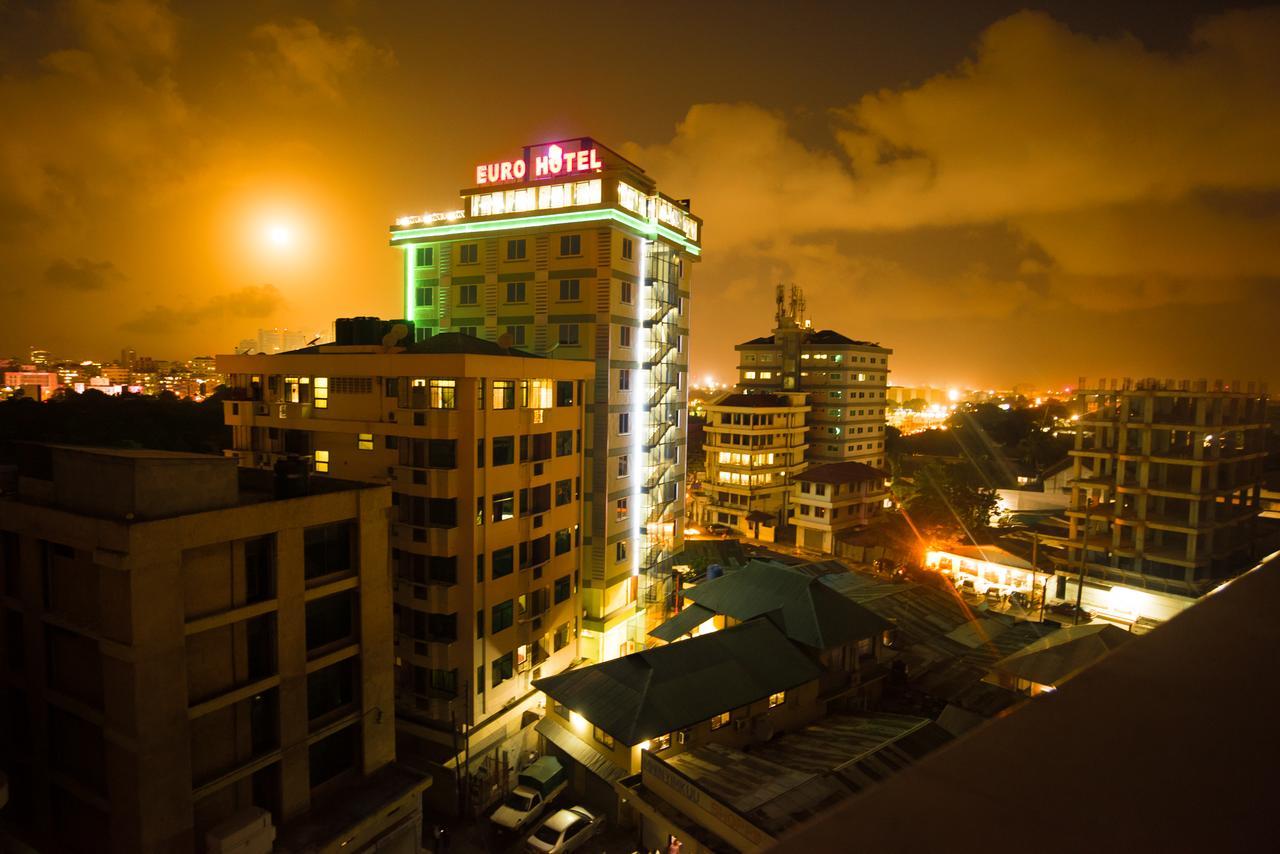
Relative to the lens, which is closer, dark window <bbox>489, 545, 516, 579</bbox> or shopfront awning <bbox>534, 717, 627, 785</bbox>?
shopfront awning <bbox>534, 717, 627, 785</bbox>

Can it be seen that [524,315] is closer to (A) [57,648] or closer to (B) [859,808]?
(A) [57,648]

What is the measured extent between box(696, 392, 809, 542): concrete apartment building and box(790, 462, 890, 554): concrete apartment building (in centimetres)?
238

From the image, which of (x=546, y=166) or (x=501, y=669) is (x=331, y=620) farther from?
(x=546, y=166)

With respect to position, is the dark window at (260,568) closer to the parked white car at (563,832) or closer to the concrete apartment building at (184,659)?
the concrete apartment building at (184,659)

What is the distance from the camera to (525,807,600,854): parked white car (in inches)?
690

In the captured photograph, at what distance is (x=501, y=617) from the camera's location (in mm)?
22078

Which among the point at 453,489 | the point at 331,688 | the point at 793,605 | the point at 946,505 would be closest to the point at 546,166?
the point at 453,489

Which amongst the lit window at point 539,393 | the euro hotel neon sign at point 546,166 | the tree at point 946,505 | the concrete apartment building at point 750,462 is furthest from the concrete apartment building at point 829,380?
the lit window at point 539,393

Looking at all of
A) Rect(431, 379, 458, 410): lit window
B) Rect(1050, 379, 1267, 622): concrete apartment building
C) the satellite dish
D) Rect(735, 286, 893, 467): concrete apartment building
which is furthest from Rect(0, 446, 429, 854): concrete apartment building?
Rect(735, 286, 893, 467): concrete apartment building

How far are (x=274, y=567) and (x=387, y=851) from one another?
6.83 meters

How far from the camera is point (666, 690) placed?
17641 millimetres

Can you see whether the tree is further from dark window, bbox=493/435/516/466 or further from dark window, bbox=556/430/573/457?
dark window, bbox=493/435/516/466

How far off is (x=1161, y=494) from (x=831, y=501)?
18494mm

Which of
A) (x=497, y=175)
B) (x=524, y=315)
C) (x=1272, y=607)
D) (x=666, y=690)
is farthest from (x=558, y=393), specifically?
(x=1272, y=607)
